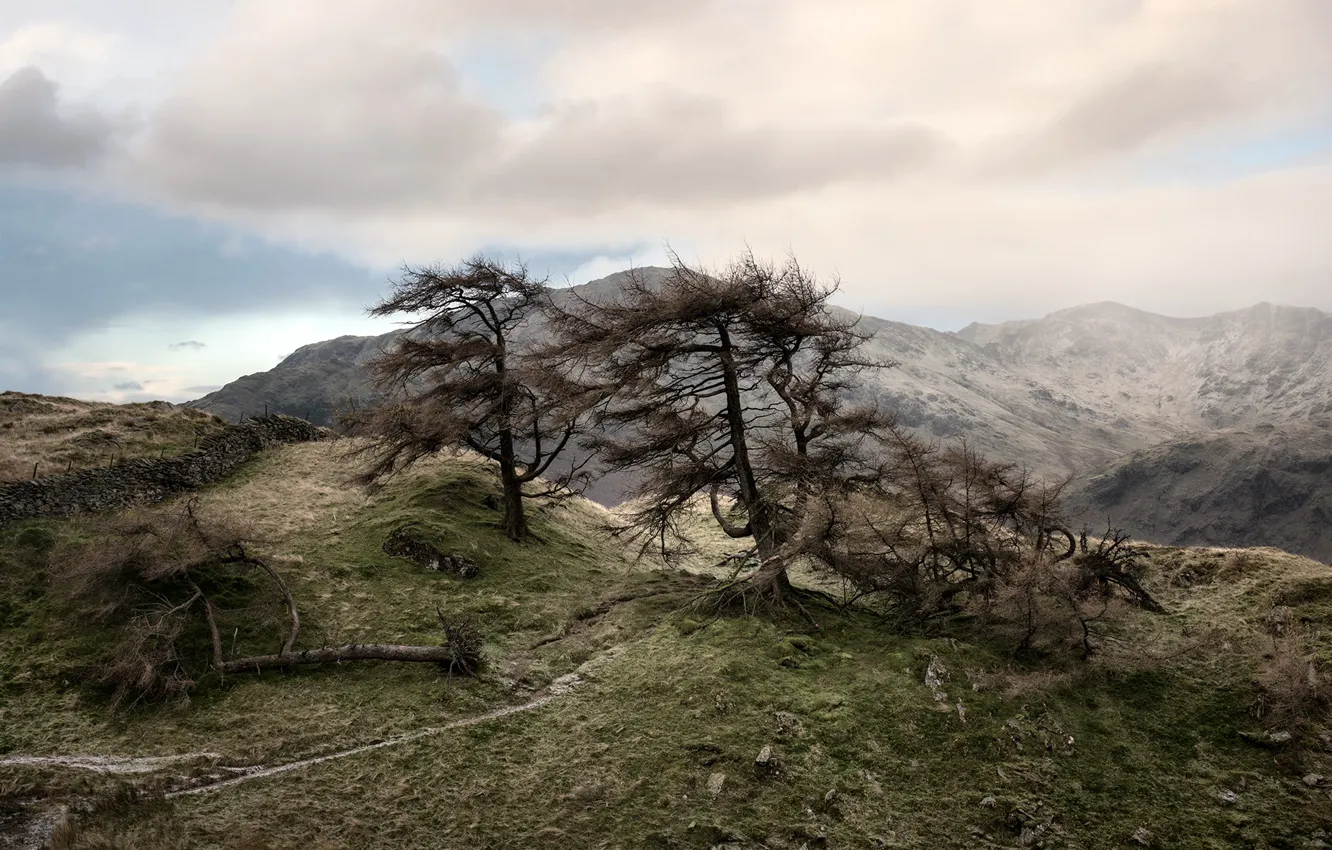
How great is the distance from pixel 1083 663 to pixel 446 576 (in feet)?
58.4

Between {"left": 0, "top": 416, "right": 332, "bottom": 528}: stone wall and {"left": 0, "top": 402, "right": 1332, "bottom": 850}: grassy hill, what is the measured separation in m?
2.22

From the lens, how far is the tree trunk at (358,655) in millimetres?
17516

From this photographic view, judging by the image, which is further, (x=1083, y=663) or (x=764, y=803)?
(x=1083, y=663)

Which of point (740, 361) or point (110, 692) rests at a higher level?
point (740, 361)

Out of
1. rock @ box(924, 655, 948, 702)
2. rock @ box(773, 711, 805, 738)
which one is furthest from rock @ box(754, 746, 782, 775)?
rock @ box(924, 655, 948, 702)

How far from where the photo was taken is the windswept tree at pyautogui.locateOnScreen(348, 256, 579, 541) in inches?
1021

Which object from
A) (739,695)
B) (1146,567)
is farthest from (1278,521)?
(739,695)

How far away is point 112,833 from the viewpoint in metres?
11.3

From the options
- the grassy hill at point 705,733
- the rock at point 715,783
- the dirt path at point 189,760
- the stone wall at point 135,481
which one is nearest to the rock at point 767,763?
the grassy hill at point 705,733

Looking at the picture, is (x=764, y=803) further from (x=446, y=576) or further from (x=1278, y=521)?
(x=1278, y=521)

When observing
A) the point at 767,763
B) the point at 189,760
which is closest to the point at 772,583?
the point at 767,763

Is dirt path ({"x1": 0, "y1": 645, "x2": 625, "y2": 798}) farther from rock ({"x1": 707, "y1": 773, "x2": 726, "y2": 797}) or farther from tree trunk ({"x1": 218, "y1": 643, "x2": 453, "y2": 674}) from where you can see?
rock ({"x1": 707, "y1": 773, "x2": 726, "y2": 797})

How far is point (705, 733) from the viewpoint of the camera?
46.3 feet

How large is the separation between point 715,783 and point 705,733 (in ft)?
4.92
